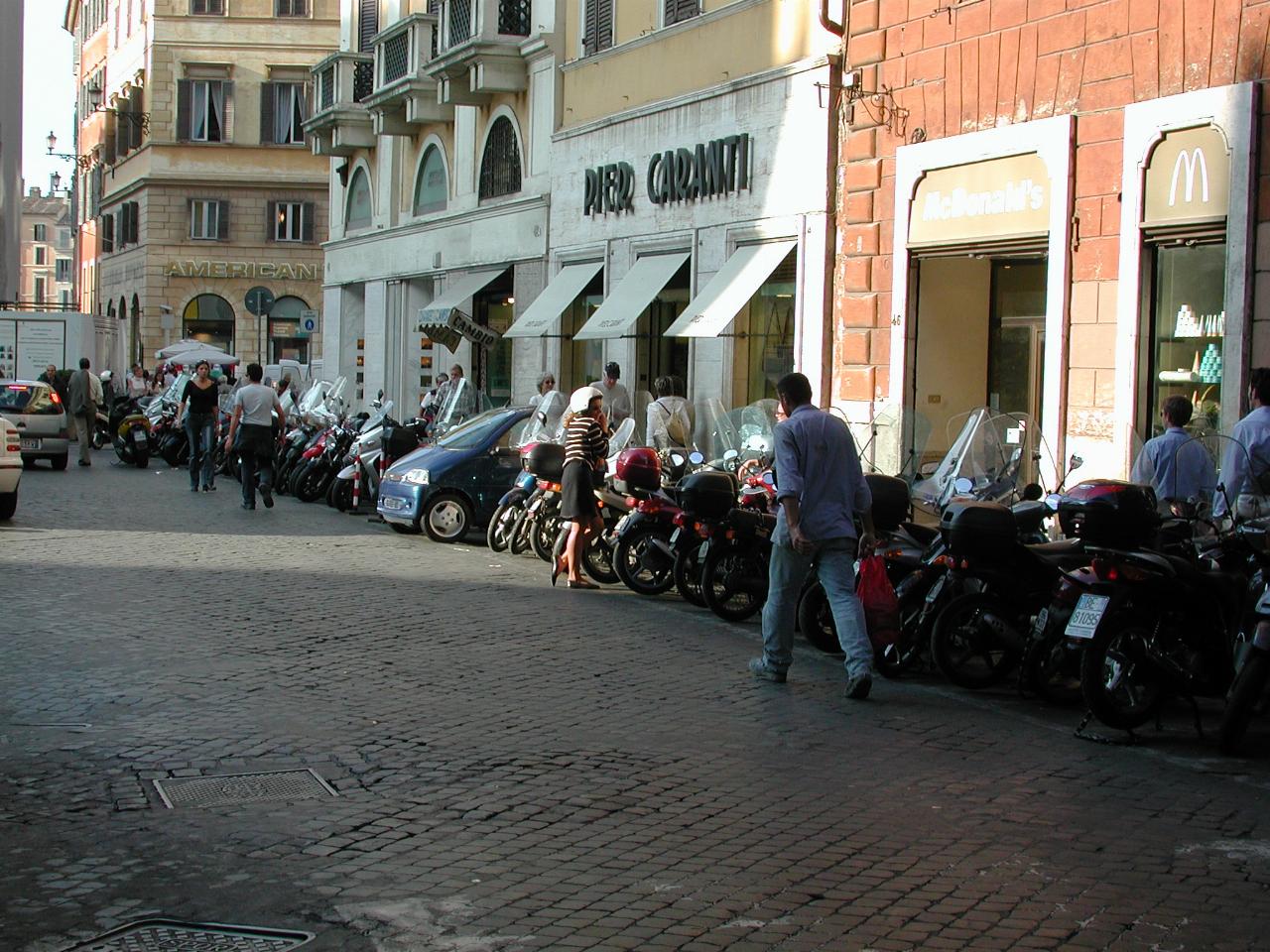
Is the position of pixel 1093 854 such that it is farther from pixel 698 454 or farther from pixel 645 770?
pixel 698 454

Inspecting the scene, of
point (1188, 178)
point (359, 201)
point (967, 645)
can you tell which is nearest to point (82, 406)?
point (359, 201)

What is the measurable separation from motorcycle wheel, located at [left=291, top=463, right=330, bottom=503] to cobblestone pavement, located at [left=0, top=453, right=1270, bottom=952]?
37.4 feet

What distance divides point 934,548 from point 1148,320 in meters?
5.66

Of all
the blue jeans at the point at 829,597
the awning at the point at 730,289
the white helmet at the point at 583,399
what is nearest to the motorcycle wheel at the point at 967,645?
the blue jeans at the point at 829,597

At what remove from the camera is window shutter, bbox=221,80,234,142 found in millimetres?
55406

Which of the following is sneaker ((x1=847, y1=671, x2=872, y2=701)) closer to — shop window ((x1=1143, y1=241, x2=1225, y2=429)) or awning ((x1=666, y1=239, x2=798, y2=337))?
shop window ((x1=1143, y1=241, x2=1225, y2=429))

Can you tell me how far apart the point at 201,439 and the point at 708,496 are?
43.0 feet

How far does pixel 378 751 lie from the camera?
761 cm

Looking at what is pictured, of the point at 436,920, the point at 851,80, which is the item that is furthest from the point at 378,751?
the point at 851,80

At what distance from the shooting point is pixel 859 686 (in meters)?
9.25

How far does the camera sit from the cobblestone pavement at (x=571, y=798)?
5344 mm

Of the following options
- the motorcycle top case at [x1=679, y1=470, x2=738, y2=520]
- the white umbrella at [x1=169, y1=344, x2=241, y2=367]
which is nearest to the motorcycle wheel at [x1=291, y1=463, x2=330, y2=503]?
the motorcycle top case at [x1=679, y1=470, x2=738, y2=520]

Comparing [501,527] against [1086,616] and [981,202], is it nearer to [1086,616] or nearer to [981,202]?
[981,202]

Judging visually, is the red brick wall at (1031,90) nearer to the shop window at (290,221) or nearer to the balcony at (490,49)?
the balcony at (490,49)
